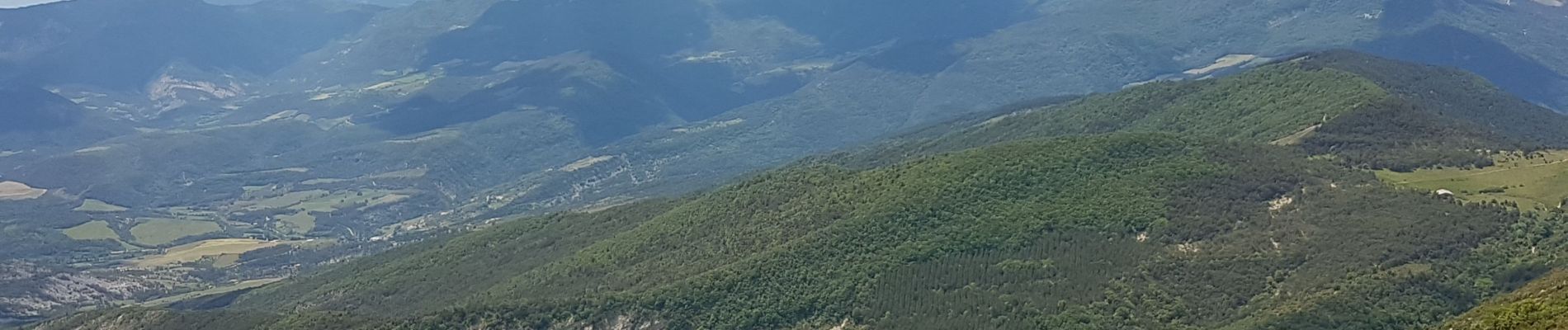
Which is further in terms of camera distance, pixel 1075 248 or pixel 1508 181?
pixel 1508 181

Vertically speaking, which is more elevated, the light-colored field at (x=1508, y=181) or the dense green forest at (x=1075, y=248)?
the dense green forest at (x=1075, y=248)

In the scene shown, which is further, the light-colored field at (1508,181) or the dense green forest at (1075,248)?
the light-colored field at (1508,181)

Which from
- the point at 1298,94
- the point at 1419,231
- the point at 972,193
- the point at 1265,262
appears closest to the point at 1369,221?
the point at 1419,231

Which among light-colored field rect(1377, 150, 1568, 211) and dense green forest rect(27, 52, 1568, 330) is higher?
dense green forest rect(27, 52, 1568, 330)

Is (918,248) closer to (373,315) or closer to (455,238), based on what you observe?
(373,315)
